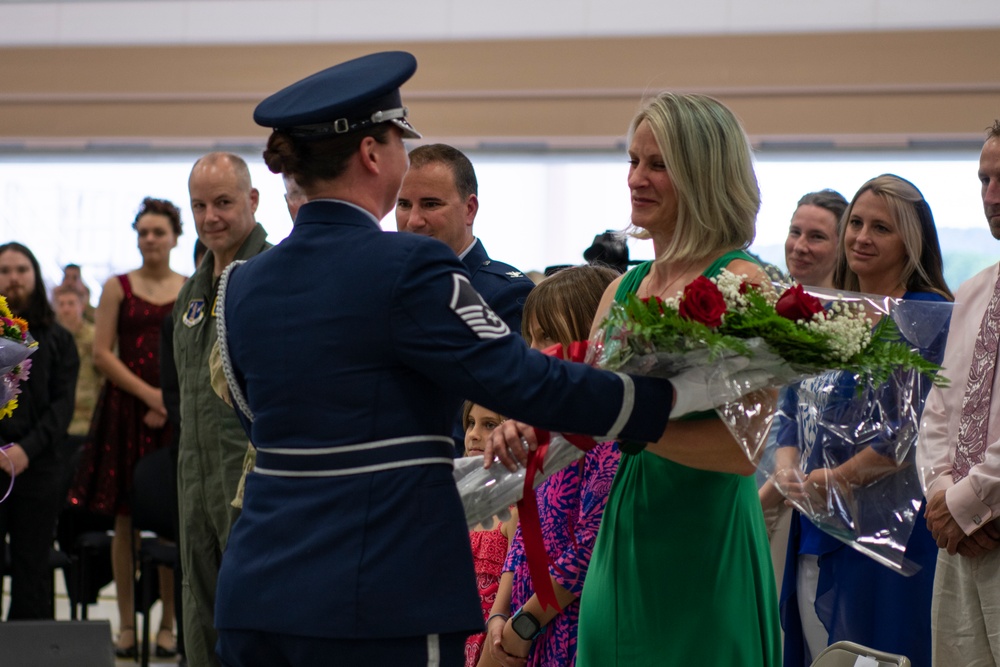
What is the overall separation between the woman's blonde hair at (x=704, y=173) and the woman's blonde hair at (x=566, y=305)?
0.38 meters

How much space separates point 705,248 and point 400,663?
97 cm

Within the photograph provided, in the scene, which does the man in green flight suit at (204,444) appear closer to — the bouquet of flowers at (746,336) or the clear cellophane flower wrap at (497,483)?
the clear cellophane flower wrap at (497,483)

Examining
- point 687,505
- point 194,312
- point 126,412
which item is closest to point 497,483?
point 687,505

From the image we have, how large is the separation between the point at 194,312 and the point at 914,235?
2245 mm

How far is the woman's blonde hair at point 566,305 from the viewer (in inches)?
103

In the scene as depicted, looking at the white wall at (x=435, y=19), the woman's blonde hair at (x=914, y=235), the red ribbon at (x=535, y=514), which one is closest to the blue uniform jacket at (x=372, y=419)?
the red ribbon at (x=535, y=514)

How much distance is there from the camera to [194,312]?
13.1 ft

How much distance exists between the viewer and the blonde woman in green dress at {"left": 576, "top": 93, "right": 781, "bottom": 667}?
2168mm

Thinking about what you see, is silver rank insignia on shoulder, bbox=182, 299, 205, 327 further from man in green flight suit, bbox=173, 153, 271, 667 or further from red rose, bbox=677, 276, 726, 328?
red rose, bbox=677, 276, 726, 328

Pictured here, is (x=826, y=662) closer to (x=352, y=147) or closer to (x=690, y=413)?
(x=690, y=413)

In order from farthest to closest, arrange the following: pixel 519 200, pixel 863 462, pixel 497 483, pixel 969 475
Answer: pixel 519 200 → pixel 969 475 → pixel 497 483 → pixel 863 462

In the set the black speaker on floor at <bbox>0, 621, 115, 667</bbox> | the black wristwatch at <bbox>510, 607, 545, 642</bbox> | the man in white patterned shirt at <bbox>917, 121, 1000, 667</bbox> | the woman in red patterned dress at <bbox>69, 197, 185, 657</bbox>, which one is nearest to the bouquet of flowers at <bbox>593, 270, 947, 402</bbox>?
the black wristwatch at <bbox>510, 607, 545, 642</bbox>

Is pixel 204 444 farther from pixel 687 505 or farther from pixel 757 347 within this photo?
pixel 757 347

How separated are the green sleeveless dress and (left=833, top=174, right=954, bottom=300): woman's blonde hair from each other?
4.34 ft
